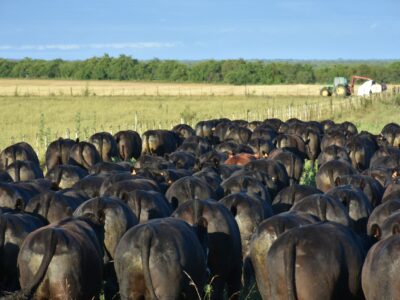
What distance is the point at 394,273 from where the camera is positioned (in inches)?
328

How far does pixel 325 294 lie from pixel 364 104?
43.2m

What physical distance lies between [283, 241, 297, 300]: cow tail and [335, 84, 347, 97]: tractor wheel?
56727 millimetres

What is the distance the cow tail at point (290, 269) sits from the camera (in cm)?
874

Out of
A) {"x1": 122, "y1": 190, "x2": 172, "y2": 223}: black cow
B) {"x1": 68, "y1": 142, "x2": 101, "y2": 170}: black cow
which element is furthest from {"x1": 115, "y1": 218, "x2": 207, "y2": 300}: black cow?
{"x1": 68, "y1": 142, "x2": 101, "y2": 170}: black cow

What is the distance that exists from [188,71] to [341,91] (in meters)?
46.7

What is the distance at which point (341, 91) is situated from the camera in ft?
213

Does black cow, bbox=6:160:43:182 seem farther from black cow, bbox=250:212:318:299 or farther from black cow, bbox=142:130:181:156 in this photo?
black cow, bbox=250:212:318:299

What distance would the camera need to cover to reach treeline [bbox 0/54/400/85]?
348ft

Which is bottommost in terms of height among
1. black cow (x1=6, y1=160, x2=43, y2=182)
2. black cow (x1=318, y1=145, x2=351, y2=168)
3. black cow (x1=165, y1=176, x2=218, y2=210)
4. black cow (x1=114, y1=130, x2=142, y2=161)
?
black cow (x1=114, y1=130, x2=142, y2=161)

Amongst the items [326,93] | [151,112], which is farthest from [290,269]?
[326,93]

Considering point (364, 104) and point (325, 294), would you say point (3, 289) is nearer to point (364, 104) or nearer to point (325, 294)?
point (325, 294)

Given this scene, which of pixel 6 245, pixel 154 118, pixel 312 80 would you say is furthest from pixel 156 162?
pixel 312 80

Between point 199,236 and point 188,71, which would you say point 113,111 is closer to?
point 199,236

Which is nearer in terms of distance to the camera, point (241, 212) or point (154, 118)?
point (241, 212)
